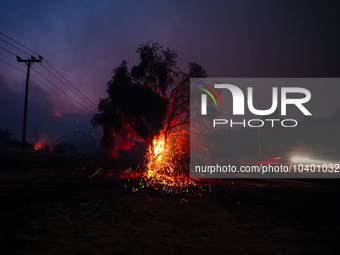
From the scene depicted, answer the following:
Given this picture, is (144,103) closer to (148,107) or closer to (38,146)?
(148,107)

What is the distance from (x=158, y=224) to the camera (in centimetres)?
827

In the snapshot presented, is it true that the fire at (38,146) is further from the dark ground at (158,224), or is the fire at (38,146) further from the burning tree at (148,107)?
the dark ground at (158,224)

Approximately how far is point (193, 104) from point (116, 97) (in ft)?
24.3

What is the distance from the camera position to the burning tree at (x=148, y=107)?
2303cm

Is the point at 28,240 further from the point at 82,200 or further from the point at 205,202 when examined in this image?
the point at 205,202

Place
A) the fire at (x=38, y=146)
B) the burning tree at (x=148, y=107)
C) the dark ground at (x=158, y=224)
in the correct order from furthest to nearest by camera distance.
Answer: the fire at (x=38, y=146), the burning tree at (x=148, y=107), the dark ground at (x=158, y=224)

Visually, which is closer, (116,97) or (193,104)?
(116,97)

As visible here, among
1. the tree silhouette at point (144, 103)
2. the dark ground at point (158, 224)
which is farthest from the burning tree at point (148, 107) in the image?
the dark ground at point (158, 224)

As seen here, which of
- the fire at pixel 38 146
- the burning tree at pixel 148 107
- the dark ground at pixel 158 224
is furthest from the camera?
the fire at pixel 38 146

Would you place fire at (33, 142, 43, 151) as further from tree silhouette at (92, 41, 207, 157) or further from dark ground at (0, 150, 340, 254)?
dark ground at (0, 150, 340, 254)

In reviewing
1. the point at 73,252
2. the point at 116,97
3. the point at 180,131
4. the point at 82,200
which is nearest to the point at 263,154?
the point at 180,131

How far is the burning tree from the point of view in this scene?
2303cm

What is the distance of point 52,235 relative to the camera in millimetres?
6609

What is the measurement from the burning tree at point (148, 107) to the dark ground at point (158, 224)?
1075cm
